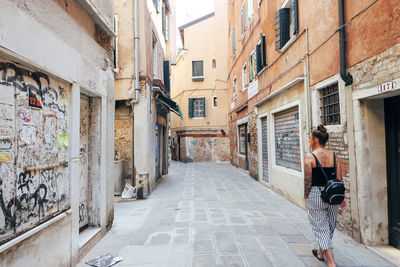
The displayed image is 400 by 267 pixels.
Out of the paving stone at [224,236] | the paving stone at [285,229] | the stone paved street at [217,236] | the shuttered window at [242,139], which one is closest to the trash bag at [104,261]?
the stone paved street at [217,236]

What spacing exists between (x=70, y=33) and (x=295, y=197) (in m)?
6.03

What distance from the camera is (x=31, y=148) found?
2.64 metres

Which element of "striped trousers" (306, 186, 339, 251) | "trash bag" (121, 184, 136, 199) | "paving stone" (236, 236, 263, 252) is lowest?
"paving stone" (236, 236, 263, 252)

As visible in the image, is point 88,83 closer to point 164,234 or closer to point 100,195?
point 100,195

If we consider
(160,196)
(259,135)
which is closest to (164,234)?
(160,196)

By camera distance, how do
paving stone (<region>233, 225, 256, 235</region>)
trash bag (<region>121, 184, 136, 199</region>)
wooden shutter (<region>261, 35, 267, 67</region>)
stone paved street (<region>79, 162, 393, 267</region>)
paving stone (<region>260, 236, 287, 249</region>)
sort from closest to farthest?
stone paved street (<region>79, 162, 393, 267</region>) → paving stone (<region>260, 236, 287, 249</region>) → paving stone (<region>233, 225, 256, 235</region>) → trash bag (<region>121, 184, 136, 199</region>) → wooden shutter (<region>261, 35, 267, 67</region>)

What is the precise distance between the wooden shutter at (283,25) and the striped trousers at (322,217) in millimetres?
5293

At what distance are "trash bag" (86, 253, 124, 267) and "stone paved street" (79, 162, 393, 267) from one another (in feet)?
0.36

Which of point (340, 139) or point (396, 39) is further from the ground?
point (396, 39)

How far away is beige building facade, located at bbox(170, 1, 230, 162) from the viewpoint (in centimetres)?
2052

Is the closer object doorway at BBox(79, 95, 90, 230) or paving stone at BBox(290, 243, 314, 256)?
paving stone at BBox(290, 243, 314, 256)

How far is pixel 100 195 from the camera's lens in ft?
14.0

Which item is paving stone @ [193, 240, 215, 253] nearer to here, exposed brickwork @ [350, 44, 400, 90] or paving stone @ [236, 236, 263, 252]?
paving stone @ [236, 236, 263, 252]

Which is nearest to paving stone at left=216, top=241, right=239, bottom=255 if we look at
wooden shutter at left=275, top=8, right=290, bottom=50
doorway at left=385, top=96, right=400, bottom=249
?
doorway at left=385, top=96, right=400, bottom=249
